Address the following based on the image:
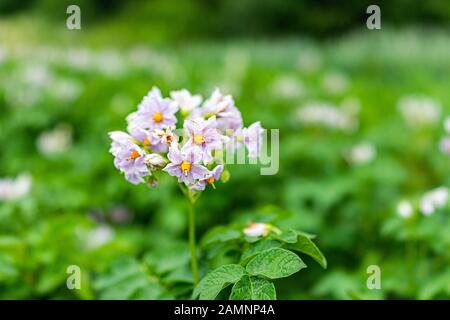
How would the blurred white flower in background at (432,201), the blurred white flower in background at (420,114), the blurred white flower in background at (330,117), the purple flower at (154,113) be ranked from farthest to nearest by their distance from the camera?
the blurred white flower in background at (330,117), the blurred white flower in background at (420,114), the blurred white flower in background at (432,201), the purple flower at (154,113)

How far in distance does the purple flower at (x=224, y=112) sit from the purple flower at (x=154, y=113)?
0.31 ft

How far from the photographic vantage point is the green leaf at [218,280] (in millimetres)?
1355

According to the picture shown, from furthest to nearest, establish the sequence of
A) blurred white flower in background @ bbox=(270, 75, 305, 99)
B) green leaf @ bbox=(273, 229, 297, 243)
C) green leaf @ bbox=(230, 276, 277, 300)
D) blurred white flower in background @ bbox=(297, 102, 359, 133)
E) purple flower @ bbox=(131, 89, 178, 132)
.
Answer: blurred white flower in background @ bbox=(270, 75, 305, 99), blurred white flower in background @ bbox=(297, 102, 359, 133), purple flower @ bbox=(131, 89, 178, 132), green leaf @ bbox=(273, 229, 297, 243), green leaf @ bbox=(230, 276, 277, 300)

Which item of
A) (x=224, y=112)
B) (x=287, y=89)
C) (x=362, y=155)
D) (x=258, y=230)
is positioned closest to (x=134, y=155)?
(x=224, y=112)

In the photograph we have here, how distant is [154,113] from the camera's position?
1.57 metres

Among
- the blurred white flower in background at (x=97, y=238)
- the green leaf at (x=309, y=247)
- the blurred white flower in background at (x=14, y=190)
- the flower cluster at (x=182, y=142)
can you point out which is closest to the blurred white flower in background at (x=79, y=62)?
the blurred white flower in background at (x=97, y=238)

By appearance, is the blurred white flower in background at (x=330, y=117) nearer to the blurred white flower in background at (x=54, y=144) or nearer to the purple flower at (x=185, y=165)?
the blurred white flower in background at (x=54, y=144)

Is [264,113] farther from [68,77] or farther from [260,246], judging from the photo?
[260,246]

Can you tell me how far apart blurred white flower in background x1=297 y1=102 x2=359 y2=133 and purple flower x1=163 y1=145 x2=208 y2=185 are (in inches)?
101

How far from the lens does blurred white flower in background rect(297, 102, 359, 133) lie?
389 centimetres

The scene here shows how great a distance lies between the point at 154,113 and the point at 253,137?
0.88ft

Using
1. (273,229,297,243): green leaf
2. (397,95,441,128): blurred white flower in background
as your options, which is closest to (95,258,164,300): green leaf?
(273,229,297,243): green leaf

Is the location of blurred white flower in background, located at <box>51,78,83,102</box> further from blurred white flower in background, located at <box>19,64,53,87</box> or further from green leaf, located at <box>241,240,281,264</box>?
green leaf, located at <box>241,240,281,264</box>
